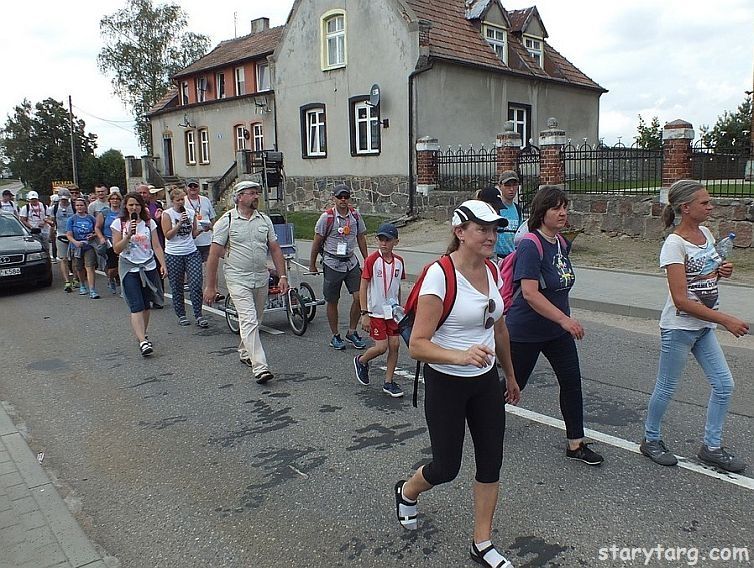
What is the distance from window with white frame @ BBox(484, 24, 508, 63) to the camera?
24.4 meters

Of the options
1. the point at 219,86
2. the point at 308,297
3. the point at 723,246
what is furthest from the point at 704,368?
the point at 219,86

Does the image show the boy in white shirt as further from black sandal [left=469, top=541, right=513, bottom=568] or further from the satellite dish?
the satellite dish

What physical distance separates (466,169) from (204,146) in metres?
18.8

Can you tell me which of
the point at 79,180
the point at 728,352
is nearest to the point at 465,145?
the point at 728,352

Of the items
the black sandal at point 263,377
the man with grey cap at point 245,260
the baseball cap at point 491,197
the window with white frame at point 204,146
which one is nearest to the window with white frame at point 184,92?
the window with white frame at point 204,146

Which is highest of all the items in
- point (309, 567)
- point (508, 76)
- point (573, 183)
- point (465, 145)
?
point (508, 76)

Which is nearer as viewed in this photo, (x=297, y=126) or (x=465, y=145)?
(x=465, y=145)

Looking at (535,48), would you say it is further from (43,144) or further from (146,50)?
(43,144)

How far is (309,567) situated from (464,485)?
1169 mm

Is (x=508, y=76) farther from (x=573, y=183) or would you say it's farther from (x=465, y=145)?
(x=573, y=183)

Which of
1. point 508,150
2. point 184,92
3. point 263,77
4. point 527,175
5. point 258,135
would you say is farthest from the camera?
point 184,92

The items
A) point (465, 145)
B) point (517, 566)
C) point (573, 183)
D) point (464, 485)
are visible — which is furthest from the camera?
point (465, 145)

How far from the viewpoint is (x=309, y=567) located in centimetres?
316

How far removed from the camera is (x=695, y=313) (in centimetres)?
375
